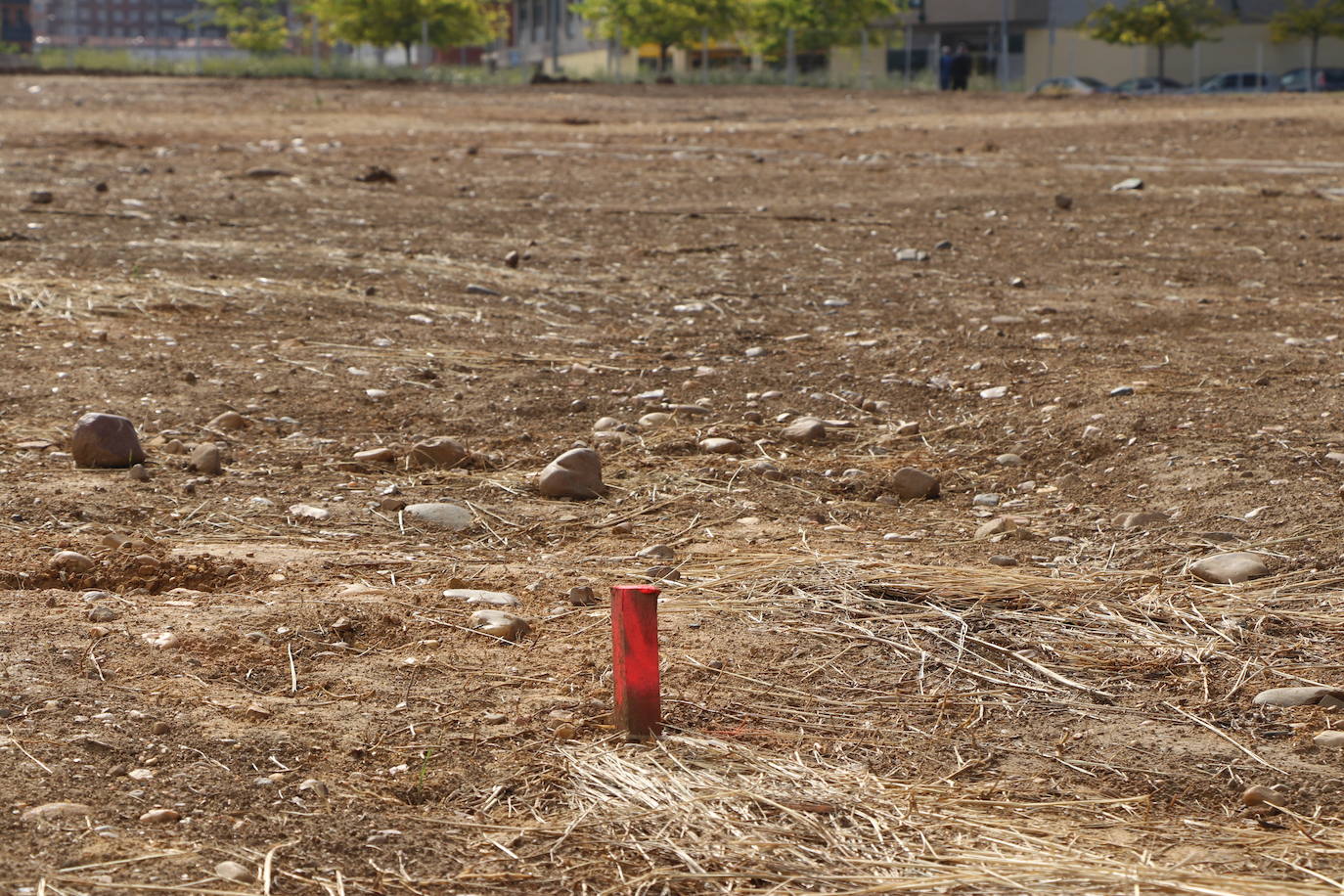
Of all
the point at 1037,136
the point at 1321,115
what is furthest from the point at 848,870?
the point at 1321,115

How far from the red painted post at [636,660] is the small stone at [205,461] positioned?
205cm

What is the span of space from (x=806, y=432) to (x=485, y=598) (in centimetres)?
175

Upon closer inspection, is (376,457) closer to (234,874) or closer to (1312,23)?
(234,874)

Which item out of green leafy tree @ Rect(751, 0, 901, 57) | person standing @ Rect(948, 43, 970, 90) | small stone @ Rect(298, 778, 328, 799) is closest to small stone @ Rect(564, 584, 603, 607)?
small stone @ Rect(298, 778, 328, 799)

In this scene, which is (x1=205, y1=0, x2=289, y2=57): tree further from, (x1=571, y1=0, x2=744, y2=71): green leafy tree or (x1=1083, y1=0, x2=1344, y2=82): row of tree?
(x1=1083, y1=0, x2=1344, y2=82): row of tree

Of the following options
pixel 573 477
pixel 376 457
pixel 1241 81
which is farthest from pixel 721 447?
pixel 1241 81

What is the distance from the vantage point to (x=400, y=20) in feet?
155

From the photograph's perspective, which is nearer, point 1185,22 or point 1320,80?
point 1185,22

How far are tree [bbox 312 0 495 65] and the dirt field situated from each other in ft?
131

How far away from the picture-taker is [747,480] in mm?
4199

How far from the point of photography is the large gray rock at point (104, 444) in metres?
4.11

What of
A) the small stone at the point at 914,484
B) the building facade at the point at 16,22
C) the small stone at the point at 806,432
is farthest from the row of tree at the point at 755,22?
the small stone at the point at 914,484

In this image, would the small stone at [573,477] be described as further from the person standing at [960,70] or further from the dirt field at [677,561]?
the person standing at [960,70]

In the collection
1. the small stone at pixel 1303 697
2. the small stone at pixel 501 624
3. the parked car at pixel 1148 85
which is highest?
the parked car at pixel 1148 85
